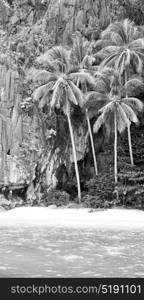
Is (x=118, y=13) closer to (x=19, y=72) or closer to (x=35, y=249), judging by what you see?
(x=19, y=72)

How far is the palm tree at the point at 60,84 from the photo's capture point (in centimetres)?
2669

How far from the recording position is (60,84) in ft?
87.9

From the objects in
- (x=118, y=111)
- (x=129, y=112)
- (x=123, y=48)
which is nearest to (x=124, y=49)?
(x=123, y=48)

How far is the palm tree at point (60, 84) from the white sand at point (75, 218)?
339cm

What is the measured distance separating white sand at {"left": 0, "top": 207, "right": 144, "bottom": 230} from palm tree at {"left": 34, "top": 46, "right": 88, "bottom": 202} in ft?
Result: 11.1

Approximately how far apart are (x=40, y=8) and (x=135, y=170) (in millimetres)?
16035

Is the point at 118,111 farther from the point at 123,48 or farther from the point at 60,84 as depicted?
the point at 123,48

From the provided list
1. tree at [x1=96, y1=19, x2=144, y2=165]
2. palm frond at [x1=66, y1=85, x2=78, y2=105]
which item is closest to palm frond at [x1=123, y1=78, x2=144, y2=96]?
tree at [x1=96, y1=19, x2=144, y2=165]

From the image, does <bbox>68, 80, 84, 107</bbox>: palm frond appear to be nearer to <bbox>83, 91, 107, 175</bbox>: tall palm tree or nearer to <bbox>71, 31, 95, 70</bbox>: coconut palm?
<bbox>83, 91, 107, 175</bbox>: tall palm tree

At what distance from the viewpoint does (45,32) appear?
1239 inches

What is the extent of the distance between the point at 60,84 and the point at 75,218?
939 centimetres

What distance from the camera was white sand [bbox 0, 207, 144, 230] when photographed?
1994 centimetres

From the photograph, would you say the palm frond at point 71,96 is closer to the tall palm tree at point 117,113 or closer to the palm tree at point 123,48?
the tall palm tree at point 117,113

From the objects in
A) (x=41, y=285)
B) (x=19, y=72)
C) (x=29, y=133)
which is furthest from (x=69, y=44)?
(x=41, y=285)
